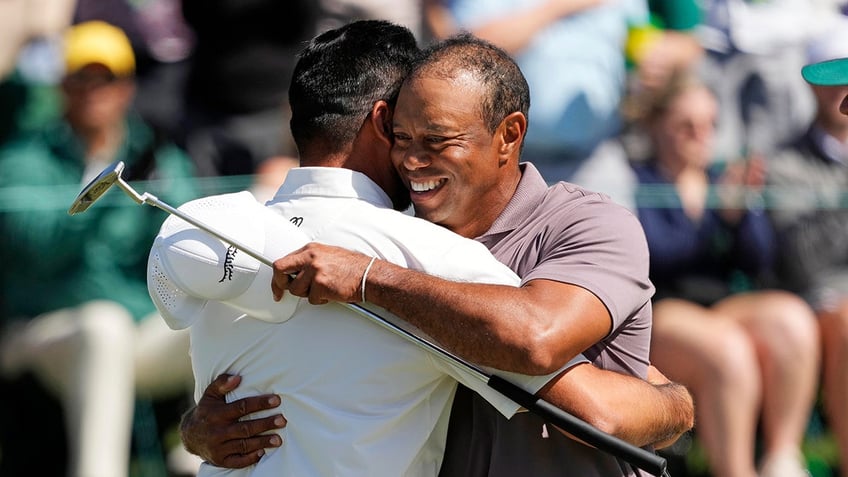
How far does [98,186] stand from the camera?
309 centimetres

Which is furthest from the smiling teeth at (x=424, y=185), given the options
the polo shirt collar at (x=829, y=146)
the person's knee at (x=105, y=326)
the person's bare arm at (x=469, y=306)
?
the polo shirt collar at (x=829, y=146)

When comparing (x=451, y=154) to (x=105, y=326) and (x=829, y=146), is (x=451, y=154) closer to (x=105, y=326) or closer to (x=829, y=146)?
(x=105, y=326)

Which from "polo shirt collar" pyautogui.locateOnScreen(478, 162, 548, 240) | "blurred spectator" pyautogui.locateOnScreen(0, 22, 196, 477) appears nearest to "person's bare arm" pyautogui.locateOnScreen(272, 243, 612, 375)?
"polo shirt collar" pyautogui.locateOnScreen(478, 162, 548, 240)

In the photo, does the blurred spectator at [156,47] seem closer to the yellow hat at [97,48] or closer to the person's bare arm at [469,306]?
the yellow hat at [97,48]

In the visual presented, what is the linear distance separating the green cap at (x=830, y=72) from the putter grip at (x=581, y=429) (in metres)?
0.98

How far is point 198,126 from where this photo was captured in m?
Answer: 6.34

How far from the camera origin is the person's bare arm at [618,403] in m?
2.83

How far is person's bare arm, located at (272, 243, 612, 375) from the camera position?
275 cm

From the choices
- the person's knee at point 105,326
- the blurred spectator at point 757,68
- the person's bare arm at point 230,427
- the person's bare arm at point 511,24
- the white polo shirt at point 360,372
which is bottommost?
the person's knee at point 105,326

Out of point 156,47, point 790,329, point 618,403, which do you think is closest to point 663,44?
point 790,329

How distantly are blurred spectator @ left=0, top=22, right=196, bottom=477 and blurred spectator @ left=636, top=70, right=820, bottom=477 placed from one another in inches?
91.9

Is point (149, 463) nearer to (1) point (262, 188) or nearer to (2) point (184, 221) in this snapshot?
(1) point (262, 188)

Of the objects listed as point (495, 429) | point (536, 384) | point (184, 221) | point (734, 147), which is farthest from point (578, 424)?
point (734, 147)

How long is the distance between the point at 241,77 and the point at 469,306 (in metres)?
3.81
